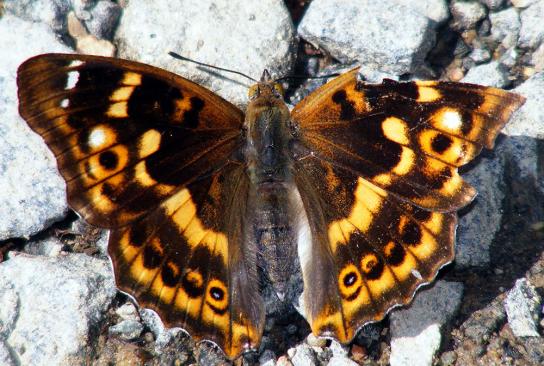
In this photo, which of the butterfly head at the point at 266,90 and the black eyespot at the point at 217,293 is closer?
the black eyespot at the point at 217,293

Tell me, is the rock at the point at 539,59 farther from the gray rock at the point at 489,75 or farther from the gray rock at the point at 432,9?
the gray rock at the point at 432,9

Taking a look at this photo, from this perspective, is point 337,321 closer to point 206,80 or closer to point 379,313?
point 379,313

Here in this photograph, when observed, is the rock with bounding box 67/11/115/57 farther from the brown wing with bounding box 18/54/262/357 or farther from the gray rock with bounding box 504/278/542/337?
the gray rock with bounding box 504/278/542/337

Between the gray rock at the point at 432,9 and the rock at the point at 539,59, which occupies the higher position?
the gray rock at the point at 432,9

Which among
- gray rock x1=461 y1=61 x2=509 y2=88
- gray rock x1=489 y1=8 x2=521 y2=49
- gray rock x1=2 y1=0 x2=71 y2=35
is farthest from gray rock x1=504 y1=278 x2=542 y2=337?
gray rock x1=2 y1=0 x2=71 y2=35

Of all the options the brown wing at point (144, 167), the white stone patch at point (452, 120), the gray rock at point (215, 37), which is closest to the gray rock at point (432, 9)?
the gray rock at point (215, 37)

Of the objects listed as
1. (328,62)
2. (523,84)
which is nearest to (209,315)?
(328,62)

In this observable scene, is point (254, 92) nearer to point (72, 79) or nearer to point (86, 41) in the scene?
point (72, 79)
